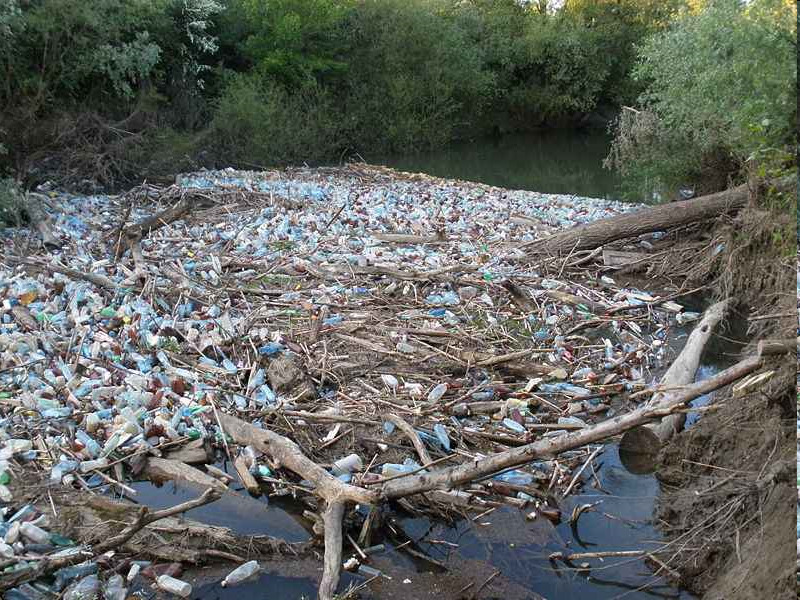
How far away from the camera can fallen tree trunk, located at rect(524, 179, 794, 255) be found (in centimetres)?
938

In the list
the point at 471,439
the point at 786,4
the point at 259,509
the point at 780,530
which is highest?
the point at 786,4

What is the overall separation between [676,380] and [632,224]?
3.95m

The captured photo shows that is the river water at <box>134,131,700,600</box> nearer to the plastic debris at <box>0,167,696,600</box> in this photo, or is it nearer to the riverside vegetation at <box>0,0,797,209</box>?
the plastic debris at <box>0,167,696,600</box>

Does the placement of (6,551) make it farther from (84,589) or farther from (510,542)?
(510,542)

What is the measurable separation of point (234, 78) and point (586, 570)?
724 inches

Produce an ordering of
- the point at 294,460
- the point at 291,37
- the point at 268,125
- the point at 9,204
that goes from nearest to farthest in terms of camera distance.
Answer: the point at 294,460
the point at 9,204
the point at 268,125
the point at 291,37

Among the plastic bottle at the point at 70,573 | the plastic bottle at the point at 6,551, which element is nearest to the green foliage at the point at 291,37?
the plastic bottle at the point at 6,551

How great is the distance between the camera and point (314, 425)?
538 cm

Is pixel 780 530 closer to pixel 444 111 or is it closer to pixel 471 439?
pixel 471 439

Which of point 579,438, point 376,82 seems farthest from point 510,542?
point 376,82

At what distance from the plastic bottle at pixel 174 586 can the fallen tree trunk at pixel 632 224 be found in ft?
21.4

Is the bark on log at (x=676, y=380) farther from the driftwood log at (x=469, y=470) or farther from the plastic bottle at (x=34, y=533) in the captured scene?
the plastic bottle at (x=34, y=533)

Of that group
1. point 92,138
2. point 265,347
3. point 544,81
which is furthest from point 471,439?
point 544,81

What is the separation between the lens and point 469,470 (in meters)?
3.97
